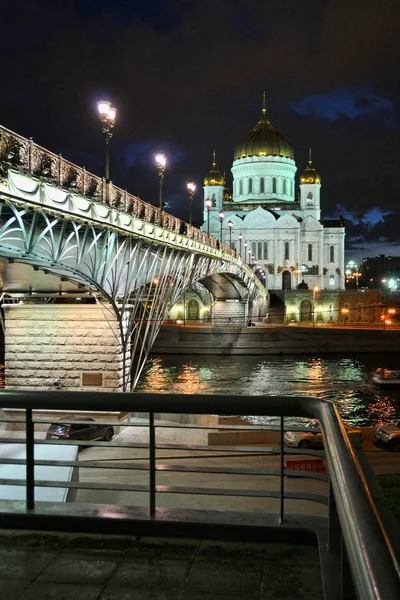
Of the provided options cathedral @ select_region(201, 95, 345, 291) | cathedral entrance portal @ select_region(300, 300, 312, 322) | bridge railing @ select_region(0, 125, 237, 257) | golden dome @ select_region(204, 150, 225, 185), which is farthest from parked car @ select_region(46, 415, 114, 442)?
golden dome @ select_region(204, 150, 225, 185)

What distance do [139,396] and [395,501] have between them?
7240mm

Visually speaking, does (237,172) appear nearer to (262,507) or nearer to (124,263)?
(124,263)

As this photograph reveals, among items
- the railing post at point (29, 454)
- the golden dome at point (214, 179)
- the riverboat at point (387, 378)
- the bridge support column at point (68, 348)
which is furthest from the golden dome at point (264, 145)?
the railing post at point (29, 454)

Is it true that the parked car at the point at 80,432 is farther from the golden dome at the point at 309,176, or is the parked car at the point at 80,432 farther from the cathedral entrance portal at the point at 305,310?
the golden dome at the point at 309,176

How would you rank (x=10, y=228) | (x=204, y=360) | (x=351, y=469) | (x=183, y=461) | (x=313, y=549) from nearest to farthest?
(x=351, y=469)
(x=313, y=549)
(x=10, y=228)
(x=183, y=461)
(x=204, y=360)

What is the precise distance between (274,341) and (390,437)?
3778 centimetres

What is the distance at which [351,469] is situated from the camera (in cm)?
236

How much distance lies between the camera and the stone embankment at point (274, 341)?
5691cm

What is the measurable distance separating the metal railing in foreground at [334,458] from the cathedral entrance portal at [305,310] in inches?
3194

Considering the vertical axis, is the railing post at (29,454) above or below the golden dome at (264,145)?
below

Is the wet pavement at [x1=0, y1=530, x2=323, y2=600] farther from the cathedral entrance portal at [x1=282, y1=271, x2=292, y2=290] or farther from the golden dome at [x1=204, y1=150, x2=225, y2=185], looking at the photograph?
the golden dome at [x1=204, y1=150, x2=225, y2=185]

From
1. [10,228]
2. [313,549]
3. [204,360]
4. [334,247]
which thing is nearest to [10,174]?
[10,228]

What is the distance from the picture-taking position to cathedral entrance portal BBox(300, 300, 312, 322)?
85.2m

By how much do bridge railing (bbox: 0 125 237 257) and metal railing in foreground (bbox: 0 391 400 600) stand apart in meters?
10.0
